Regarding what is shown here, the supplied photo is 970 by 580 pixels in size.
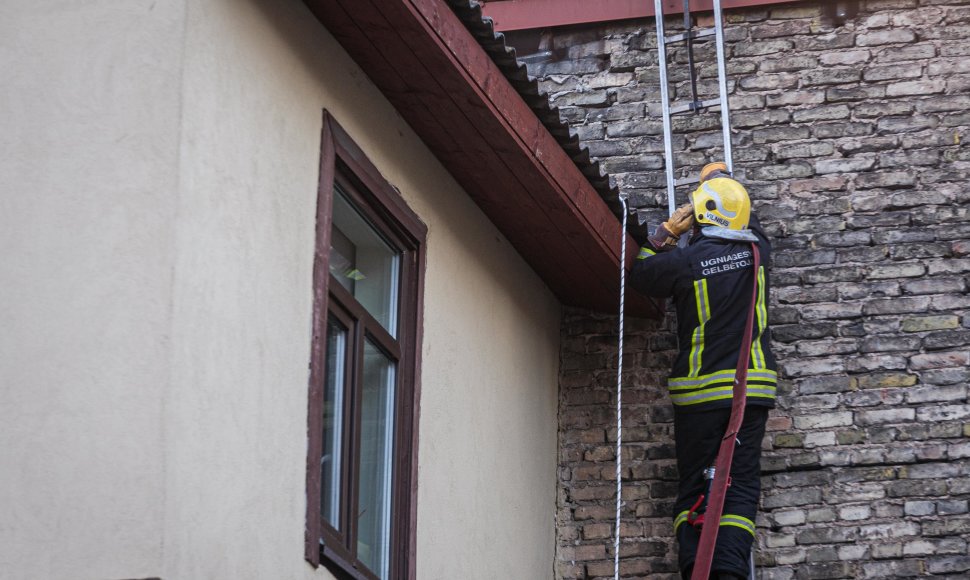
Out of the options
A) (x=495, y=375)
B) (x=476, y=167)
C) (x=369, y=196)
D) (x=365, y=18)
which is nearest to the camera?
(x=365, y=18)

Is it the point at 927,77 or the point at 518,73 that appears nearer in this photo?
the point at 518,73

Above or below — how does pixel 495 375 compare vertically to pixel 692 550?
above

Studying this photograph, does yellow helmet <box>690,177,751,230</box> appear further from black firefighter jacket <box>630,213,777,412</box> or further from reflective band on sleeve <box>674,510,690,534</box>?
reflective band on sleeve <box>674,510,690,534</box>

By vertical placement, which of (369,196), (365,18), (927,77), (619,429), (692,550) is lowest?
(692,550)

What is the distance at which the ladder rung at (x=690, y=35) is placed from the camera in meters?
8.12

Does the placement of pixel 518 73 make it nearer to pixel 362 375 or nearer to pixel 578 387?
pixel 362 375

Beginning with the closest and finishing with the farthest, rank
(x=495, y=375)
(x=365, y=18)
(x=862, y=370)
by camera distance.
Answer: (x=365, y=18)
(x=495, y=375)
(x=862, y=370)

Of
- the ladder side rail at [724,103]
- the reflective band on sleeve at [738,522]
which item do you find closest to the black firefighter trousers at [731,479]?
the reflective band on sleeve at [738,522]

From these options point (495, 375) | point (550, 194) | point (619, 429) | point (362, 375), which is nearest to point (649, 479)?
point (619, 429)

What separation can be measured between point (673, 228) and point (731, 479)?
124cm

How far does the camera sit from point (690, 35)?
319 inches

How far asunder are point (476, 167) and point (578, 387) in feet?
6.00

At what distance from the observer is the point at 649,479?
7.74m

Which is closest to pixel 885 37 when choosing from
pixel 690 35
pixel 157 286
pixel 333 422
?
pixel 690 35
